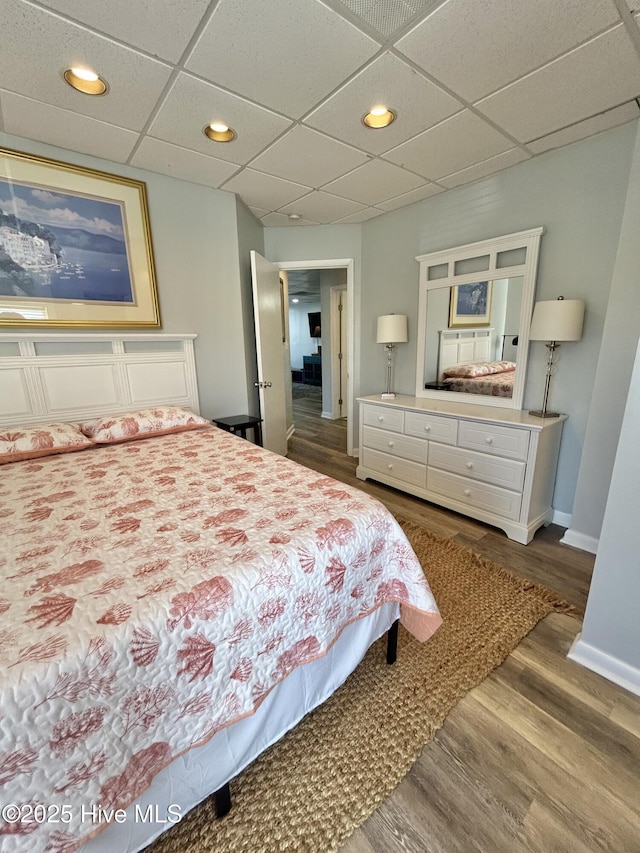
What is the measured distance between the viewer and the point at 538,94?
1.66 metres

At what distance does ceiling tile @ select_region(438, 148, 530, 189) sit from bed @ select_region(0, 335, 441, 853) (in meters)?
2.42

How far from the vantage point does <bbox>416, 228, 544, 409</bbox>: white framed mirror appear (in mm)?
2439

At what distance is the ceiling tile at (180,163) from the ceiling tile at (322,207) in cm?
69

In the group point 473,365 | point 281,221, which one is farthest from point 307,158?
point 473,365

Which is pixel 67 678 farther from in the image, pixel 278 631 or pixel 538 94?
pixel 538 94

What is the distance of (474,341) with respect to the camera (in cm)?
274

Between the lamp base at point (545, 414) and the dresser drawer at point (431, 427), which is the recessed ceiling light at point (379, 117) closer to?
the dresser drawer at point (431, 427)

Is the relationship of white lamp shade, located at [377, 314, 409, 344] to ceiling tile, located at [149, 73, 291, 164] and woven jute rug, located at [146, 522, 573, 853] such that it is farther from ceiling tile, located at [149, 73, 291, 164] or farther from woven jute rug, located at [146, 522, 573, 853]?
woven jute rug, located at [146, 522, 573, 853]

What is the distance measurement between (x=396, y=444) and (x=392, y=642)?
1.73m

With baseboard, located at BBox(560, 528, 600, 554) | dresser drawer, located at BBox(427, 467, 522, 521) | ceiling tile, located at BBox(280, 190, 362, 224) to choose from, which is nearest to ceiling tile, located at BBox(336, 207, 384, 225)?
ceiling tile, located at BBox(280, 190, 362, 224)

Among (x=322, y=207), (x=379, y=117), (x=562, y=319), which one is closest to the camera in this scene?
(x=379, y=117)

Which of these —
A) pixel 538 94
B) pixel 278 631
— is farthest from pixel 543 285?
pixel 278 631

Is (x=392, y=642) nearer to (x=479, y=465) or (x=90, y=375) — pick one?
(x=479, y=465)

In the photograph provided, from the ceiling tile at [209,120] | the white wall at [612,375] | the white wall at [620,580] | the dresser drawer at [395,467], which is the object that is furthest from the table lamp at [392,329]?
the white wall at [620,580]
